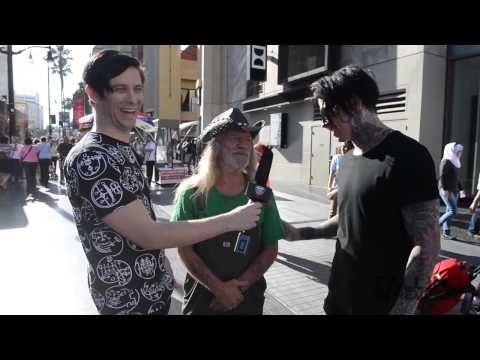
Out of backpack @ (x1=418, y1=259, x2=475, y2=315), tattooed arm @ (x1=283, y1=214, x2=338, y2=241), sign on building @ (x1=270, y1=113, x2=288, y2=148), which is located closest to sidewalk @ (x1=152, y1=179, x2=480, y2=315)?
backpack @ (x1=418, y1=259, x2=475, y2=315)

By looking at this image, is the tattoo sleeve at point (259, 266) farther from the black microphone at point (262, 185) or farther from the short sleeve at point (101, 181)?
the short sleeve at point (101, 181)

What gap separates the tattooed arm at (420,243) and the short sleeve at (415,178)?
Result: 35mm

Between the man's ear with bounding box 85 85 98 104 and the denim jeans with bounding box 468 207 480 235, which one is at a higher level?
the man's ear with bounding box 85 85 98 104

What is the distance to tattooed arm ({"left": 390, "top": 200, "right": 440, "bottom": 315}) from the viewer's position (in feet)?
5.00

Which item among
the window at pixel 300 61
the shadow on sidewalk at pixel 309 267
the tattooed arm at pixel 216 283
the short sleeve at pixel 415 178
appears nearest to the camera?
the short sleeve at pixel 415 178

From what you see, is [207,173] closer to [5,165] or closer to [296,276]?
[296,276]

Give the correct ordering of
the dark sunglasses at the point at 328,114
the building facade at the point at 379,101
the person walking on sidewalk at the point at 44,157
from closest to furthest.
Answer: the dark sunglasses at the point at 328,114
the building facade at the point at 379,101
the person walking on sidewalk at the point at 44,157

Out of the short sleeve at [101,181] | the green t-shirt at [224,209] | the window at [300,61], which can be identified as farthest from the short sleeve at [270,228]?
the window at [300,61]

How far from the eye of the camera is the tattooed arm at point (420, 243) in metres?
1.52

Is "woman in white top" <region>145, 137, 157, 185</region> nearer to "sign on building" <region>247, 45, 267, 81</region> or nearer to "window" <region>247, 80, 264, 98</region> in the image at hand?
"sign on building" <region>247, 45, 267, 81</region>

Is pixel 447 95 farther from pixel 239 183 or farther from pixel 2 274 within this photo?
pixel 2 274

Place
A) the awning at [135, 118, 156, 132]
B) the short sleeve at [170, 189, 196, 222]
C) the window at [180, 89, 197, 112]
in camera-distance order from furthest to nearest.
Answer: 1. the window at [180, 89, 197, 112]
2. the awning at [135, 118, 156, 132]
3. the short sleeve at [170, 189, 196, 222]

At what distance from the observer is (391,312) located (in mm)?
1633

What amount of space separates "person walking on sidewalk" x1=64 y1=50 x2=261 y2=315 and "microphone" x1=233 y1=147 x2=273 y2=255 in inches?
5.0
